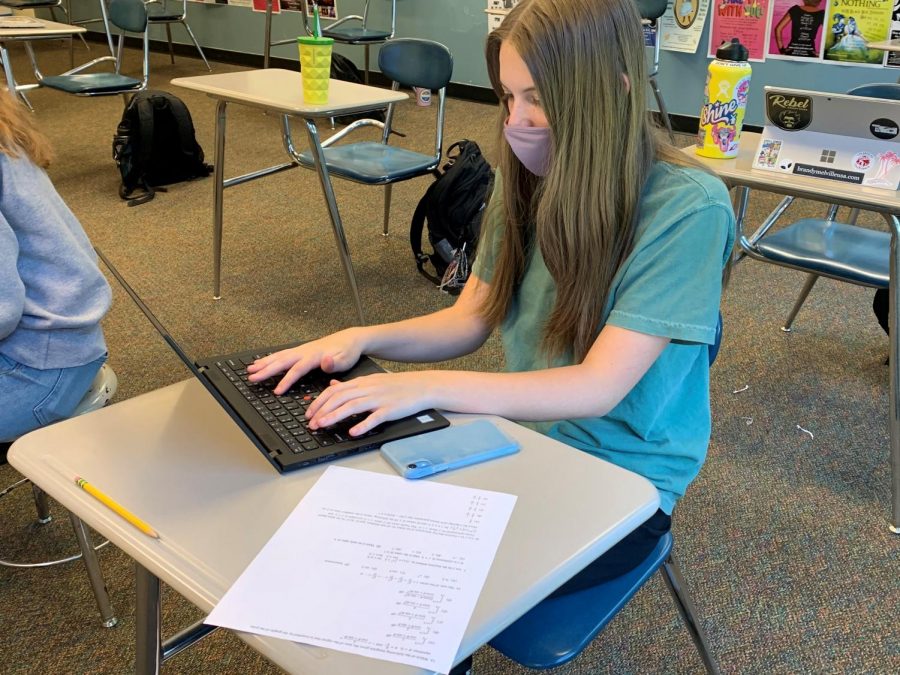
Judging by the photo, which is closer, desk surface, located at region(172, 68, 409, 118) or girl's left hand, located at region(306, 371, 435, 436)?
girl's left hand, located at region(306, 371, 435, 436)

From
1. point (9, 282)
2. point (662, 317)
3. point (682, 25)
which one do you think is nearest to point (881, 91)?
point (662, 317)

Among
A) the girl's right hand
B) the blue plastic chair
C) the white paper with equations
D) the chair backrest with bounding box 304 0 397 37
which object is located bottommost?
the blue plastic chair

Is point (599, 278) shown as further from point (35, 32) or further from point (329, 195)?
point (35, 32)

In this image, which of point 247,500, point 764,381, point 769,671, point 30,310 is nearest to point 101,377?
point 30,310

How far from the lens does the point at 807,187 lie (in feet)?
5.34

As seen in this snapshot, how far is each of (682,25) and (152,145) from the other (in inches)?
104

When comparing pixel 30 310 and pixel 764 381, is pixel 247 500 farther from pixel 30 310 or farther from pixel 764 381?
pixel 764 381

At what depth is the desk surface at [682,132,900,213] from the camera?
1557 millimetres

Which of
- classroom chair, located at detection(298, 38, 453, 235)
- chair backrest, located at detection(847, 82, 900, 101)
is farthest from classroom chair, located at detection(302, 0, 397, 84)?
chair backrest, located at detection(847, 82, 900, 101)

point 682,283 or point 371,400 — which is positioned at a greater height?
point 682,283

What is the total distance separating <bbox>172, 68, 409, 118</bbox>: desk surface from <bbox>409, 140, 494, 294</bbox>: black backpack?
331 millimetres

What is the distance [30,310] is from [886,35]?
3644mm

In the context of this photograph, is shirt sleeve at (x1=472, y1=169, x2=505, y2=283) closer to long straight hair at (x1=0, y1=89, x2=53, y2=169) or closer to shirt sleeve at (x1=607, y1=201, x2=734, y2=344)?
shirt sleeve at (x1=607, y1=201, x2=734, y2=344)

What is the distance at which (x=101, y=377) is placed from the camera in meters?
1.44
